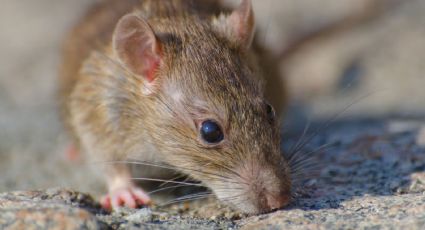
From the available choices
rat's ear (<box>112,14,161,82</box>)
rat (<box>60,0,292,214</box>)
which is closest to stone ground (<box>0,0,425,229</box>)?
rat (<box>60,0,292,214</box>)

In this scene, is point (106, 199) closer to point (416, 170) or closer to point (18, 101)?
point (416, 170)

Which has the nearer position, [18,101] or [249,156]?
[249,156]

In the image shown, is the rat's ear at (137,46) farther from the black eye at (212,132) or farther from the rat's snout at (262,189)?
the rat's snout at (262,189)

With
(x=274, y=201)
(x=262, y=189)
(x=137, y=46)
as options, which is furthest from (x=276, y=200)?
(x=137, y=46)

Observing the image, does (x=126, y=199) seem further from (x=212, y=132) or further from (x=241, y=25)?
(x=241, y=25)

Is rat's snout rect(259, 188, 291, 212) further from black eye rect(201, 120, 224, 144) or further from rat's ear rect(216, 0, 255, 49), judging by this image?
rat's ear rect(216, 0, 255, 49)

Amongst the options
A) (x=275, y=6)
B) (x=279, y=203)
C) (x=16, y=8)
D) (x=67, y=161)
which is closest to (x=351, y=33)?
(x=275, y=6)
